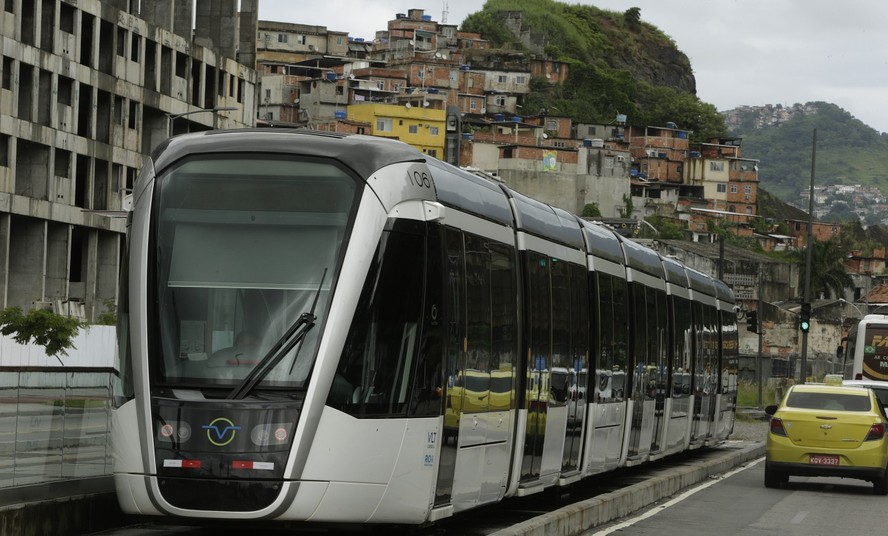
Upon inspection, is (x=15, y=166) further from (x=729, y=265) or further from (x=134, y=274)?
(x=729, y=265)

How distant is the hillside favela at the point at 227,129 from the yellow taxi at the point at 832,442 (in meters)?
3.82

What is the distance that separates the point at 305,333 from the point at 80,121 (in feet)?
193

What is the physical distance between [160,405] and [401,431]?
5.90 feet

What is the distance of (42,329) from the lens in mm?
51250

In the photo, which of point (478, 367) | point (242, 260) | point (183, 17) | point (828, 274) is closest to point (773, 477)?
point (478, 367)

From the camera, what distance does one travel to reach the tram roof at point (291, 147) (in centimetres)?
1288

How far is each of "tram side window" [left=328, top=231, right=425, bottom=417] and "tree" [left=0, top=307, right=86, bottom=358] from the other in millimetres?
38805

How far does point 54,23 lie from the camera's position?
65.2m

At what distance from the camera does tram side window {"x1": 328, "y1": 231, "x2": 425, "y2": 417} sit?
12172 millimetres

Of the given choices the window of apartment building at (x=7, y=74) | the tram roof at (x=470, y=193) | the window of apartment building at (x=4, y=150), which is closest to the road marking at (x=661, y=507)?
the tram roof at (x=470, y=193)

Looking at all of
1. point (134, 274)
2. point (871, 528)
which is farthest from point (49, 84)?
point (134, 274)

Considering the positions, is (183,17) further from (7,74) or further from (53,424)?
(53,424)

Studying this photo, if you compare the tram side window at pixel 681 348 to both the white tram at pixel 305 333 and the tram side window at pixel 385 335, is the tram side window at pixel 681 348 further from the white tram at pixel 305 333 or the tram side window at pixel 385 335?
the tram side window at pixel 385 335

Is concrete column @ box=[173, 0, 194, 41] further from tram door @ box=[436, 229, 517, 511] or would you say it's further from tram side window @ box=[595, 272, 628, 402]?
tram door @ box=[436, 229, 517, 511]
